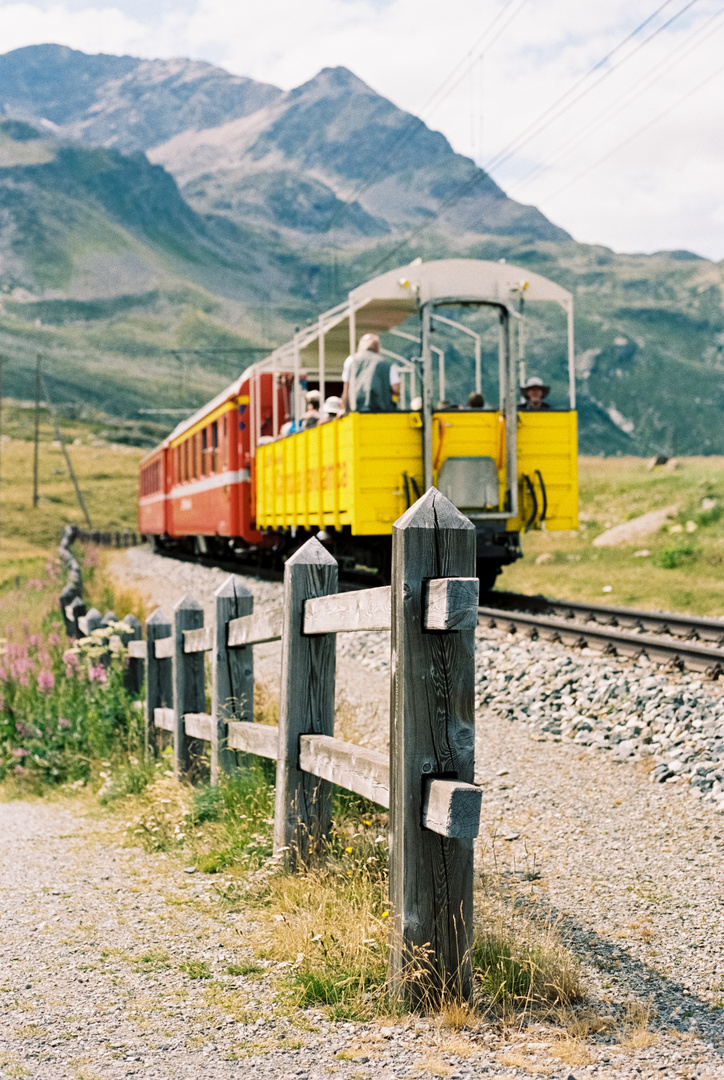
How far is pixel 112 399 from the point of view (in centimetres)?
16225

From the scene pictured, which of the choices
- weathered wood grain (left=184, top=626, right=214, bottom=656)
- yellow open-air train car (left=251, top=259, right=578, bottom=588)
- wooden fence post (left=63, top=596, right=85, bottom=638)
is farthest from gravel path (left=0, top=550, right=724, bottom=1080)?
yellow open-air train car (left=251, top=259, right=578, bottom=588)

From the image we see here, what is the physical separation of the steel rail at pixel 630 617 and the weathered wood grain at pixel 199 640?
4.96 m

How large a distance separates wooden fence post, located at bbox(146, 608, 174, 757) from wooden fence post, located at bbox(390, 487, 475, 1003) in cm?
407

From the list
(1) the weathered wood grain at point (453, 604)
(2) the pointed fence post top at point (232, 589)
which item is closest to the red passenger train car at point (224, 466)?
(2) the pointed fence post top at point (232, 589)

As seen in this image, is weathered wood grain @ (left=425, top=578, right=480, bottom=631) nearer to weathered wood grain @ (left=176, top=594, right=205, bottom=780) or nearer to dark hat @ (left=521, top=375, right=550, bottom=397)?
weathered wood grain @ (left=176, top=594, right=205, bottom=780)

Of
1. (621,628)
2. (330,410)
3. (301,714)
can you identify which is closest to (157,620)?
(301,714)

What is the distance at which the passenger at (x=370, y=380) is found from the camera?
11633mm

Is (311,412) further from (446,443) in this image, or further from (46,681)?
(46,681)

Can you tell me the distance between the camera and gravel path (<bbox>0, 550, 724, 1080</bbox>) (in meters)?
3.12

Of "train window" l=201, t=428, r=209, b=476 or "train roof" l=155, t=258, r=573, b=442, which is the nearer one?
"train roof" l=155, t=258, r=573, b=442

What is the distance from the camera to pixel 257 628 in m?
5.21

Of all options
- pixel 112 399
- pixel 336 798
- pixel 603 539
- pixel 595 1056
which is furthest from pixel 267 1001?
pixel 112 399

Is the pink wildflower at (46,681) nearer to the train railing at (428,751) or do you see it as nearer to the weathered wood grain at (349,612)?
the weathered wood grain at (349,612)

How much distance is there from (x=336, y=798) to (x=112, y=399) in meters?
162
